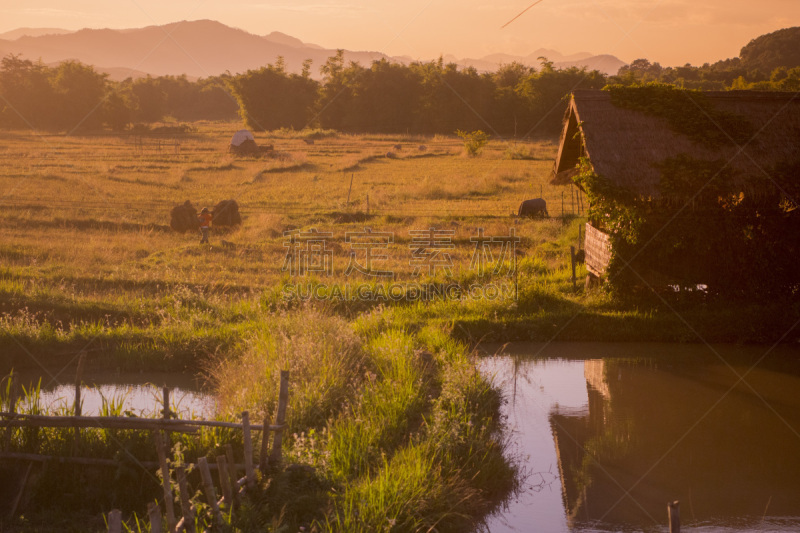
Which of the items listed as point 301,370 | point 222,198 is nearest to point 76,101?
point 222,198

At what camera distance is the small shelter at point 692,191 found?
12.4 meters

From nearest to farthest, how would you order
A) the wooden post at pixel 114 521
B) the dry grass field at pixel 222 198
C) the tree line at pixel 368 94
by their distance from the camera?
the wooden post at pixel 114 521 → the dry grass field at pixel 222 198 → the tree line at pixel 368 94

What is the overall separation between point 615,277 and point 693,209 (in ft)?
6.11

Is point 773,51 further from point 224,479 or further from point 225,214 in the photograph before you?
point 224,479

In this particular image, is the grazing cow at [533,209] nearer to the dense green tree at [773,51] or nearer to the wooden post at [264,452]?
the wooden post at [264,452]

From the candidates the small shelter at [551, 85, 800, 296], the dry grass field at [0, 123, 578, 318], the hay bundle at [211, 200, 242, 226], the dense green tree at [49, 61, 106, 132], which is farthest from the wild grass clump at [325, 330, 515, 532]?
the dense green tree at [49, 61, 106, 132]

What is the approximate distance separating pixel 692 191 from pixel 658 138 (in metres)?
1.42

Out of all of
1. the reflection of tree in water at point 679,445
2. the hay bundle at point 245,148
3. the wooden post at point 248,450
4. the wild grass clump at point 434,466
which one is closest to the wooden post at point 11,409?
the wooden post at point 248,450

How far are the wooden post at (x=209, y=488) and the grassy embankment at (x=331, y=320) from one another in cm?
48

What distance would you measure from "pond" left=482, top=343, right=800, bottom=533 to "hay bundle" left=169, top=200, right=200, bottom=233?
12.1 meters

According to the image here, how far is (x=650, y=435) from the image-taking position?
26.8 ft

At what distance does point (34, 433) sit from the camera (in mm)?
6820

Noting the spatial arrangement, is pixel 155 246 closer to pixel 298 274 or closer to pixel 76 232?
pixel 76 232

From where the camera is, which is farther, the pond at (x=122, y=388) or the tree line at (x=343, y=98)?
the tree line at (x=343, y=98)
